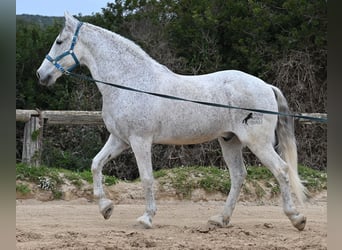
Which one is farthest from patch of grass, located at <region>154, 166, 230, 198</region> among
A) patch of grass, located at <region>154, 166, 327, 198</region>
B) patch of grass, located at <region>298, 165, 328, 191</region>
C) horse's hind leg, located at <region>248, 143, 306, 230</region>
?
horse's hind leg, located at <region>248, 143, 306, 230</region>

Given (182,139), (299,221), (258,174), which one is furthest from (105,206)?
(258,174)

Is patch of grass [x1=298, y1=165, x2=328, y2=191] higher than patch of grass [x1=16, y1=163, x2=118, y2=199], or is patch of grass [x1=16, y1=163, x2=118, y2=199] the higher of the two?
patch of grass [x1=16, y1=163, x2=118, y2=199]

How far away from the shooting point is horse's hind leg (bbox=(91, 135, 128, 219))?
6.01m

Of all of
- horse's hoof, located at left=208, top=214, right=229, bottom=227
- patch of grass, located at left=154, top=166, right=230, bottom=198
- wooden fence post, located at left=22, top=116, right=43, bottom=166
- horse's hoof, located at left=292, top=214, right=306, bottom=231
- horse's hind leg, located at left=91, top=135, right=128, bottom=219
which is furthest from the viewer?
wooden fence post, located at left=22, top=116, right=43, bottom=166

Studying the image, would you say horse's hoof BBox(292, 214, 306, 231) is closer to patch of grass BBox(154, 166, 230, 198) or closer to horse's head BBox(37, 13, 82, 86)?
patch of grass BBox(154, 166, 230, 198)

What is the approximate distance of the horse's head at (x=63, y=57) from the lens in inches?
248

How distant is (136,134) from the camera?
19.2ft

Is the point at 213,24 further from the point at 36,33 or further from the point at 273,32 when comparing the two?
the point at 36,33

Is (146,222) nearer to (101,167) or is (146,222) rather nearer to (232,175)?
(101,167)

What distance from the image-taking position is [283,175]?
5.88 m

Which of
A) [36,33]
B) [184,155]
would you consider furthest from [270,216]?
[36,33]

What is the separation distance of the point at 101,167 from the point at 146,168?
47 cm

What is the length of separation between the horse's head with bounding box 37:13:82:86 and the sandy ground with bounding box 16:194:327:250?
62.1 inches
